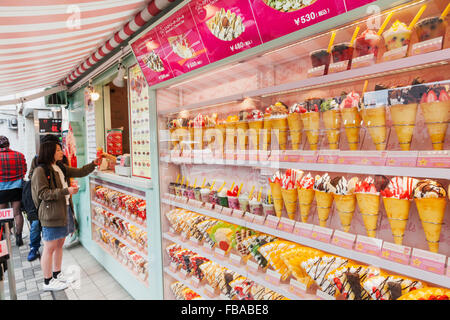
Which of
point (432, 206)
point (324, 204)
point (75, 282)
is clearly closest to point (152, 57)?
point (324, 204)

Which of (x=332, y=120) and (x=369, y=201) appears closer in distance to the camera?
(x=369, y=201)

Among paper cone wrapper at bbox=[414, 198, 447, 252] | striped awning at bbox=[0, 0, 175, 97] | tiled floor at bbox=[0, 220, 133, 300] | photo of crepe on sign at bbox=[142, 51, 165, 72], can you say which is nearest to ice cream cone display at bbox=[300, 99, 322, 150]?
paper cone wrapper at bbox=[414, 198, 447, 252]

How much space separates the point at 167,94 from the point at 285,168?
61.5 inches

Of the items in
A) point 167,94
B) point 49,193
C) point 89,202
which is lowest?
point 89,202

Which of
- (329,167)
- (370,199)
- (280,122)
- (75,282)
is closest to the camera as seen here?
(370,199)

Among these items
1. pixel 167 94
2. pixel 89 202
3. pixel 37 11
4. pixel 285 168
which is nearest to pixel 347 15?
pixel 285 168

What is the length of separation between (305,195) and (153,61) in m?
1.85

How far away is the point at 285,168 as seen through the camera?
166 centimetres

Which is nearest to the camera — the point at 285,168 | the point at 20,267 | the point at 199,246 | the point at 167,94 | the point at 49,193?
the point at 285,168

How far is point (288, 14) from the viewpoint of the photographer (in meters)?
1.37

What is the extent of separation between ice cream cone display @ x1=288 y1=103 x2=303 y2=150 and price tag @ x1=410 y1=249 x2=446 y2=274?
0.80m

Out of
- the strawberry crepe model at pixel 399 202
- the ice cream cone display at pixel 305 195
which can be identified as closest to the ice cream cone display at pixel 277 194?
the ice cream cone display at pixel 305 195

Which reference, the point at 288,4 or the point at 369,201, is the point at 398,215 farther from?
the point at 288,4

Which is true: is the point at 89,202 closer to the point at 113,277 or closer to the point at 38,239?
the point at 38,239
